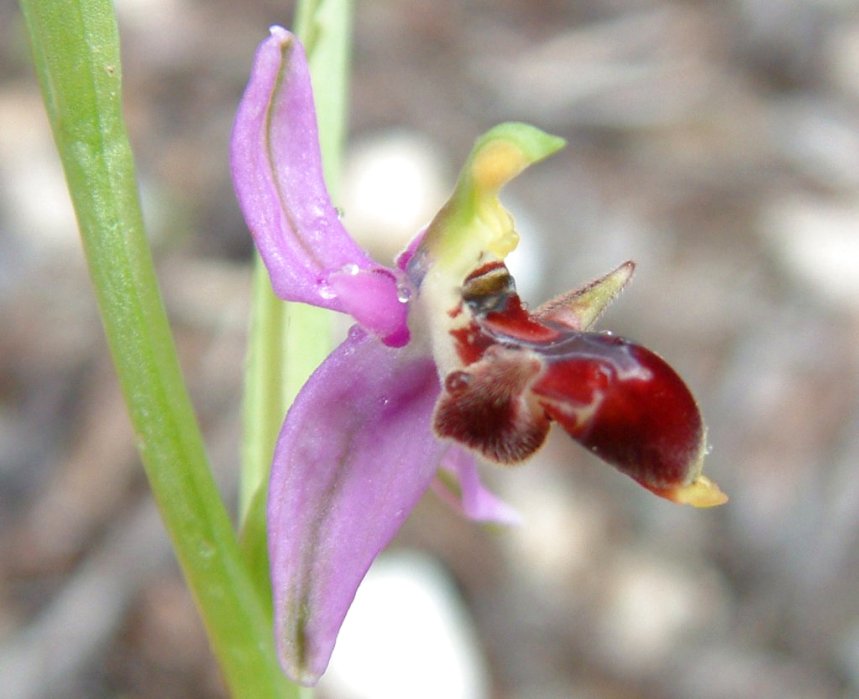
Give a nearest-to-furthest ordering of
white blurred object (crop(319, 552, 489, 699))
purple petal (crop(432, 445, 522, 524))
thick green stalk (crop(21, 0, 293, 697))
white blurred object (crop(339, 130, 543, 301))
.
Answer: thick green stalk (crop(21, 0, 293, 697)), purple petal (crop(432, 445, 522, 524)), white blurred object (crop(319, 552, 489, 699)), white blurred object (crop(339, 130, 543, 301))

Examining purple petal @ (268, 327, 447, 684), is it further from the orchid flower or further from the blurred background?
the blurred background

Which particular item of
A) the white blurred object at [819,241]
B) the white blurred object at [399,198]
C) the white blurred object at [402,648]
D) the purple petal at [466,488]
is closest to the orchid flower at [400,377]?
the purple petal at [466,488]

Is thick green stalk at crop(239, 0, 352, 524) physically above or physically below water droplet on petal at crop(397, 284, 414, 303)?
below

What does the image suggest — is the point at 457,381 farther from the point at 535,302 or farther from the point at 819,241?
the point at 819,241

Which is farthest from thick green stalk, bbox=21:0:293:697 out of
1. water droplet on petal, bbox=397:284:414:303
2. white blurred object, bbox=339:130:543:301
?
white blurred object, bbox=339:130:543:301

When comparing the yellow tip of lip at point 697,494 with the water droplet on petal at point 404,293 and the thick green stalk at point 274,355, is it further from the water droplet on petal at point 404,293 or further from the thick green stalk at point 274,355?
the thick green stalk at point 274,355

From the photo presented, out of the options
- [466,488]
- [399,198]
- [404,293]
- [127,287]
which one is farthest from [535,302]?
[127,287]
